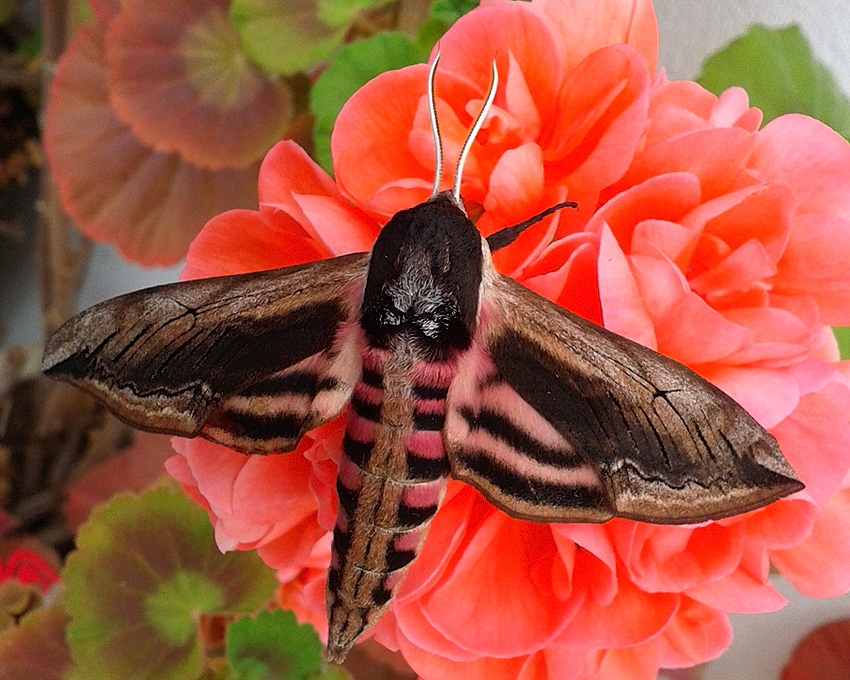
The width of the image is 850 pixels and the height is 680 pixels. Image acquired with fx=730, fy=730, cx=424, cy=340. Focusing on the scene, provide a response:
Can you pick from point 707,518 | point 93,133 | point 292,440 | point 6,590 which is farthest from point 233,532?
point 93,133

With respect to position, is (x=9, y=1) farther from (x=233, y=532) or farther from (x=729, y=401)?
(x=729, y=401)

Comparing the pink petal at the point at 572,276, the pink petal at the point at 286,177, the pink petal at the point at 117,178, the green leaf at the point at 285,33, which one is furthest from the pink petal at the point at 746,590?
the pink petal at the point at 117,178

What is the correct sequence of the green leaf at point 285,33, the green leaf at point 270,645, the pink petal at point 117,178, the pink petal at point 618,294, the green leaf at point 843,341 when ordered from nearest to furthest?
the pink petal at point 618,294 → the green leaf at point 843,341 → the green leaf at point 270,645 → the green leaf at point 285,33 → the pink petal at point 117,178

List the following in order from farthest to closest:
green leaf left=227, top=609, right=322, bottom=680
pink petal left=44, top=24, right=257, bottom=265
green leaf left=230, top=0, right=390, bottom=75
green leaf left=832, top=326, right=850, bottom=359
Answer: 1. pink petal left=44, top=24, right=257, bottom=265
2. green leaf left=230, top=0, right=390, bottom=75
3. green leaf left=227, top=609, right=322, bottom=680
4. green leaf left=832, top=326, right=850, bottom=359

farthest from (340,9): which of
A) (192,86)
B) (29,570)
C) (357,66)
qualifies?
(29,570)

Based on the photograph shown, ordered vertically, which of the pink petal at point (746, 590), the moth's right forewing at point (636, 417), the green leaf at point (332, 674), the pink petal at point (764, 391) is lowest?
the green leaf at point (332, 674)

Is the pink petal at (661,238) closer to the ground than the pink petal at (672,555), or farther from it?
farther from it

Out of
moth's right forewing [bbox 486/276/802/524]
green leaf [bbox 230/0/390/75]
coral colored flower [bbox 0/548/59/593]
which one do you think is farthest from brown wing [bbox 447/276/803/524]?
coral colored flower [bbox 0/548/59/593]

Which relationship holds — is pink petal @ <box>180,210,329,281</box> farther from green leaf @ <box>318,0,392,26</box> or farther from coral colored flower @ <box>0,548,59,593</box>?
coral colored flower @ <box>0,548,59,593</box>

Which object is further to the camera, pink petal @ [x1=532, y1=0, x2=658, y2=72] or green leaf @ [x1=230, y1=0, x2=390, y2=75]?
green leaf @ [x1=230, y1=0, x2=390, y2=75]

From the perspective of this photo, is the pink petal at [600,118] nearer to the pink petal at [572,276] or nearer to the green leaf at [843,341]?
the pink petal at [572,276]
